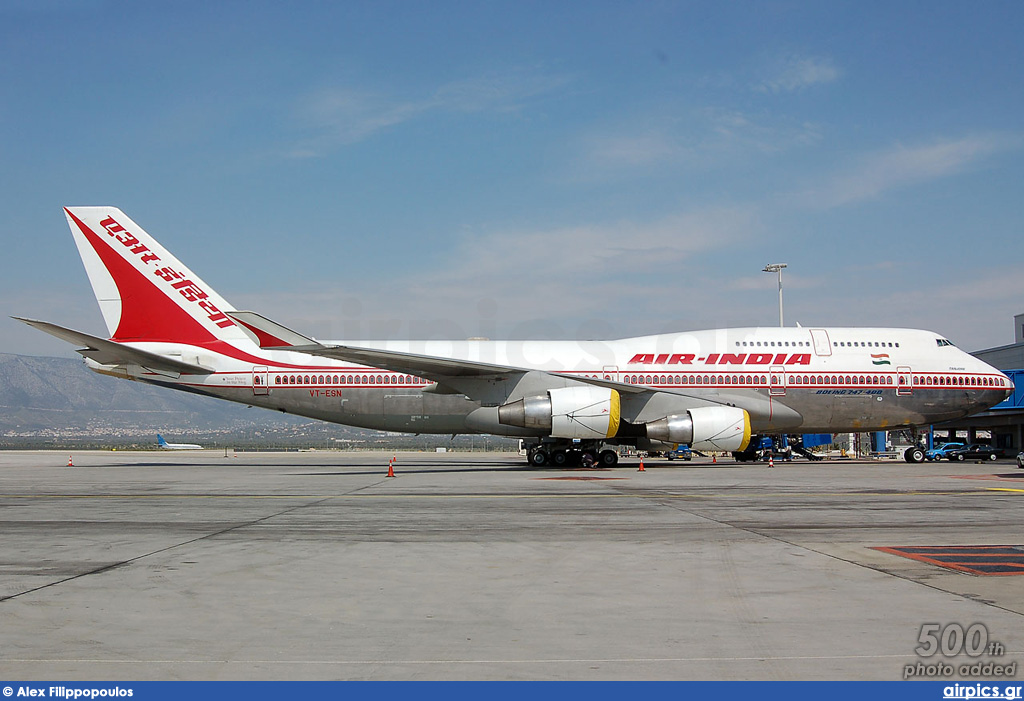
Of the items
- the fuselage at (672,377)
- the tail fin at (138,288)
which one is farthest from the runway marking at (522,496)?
the tail fin at (138,288)

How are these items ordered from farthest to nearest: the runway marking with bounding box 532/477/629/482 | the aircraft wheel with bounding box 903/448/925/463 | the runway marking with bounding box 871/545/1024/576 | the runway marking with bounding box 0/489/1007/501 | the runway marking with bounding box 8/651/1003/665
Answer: the aircraft wheel with bounding box 903/448/925/463
the runway marking with bounding box 532/477/629/482
the runway marking with bounding box 0/489/1007/501
the runway marking with bounding box 871/545/1024/576
the runway marking with bounding box 8/651/1003/665

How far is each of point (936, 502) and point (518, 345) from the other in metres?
17.0

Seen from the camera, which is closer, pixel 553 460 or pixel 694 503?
pixel 694 503

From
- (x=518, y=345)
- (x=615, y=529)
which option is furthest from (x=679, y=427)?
(x=615, y=529)

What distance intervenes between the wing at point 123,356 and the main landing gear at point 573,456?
12.2 metres

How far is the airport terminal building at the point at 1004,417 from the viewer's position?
1603 inches

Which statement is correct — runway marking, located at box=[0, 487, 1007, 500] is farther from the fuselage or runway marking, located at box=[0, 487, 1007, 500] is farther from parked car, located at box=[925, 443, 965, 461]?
parked car, located at box=[925, 443, 965, 461]

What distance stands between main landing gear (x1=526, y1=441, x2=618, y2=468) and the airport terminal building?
769 inches

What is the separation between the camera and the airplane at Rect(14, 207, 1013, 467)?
29.0m

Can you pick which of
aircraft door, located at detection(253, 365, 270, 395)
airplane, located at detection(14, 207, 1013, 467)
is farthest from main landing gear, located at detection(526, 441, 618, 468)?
aircraft door, located at detection(253, 365, 270, 395)

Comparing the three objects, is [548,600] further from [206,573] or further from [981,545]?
[981,545]

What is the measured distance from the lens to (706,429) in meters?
26.6

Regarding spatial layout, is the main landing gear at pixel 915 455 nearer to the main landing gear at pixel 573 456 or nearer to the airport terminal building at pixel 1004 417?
the airport terminal building at pixel 1004 417
